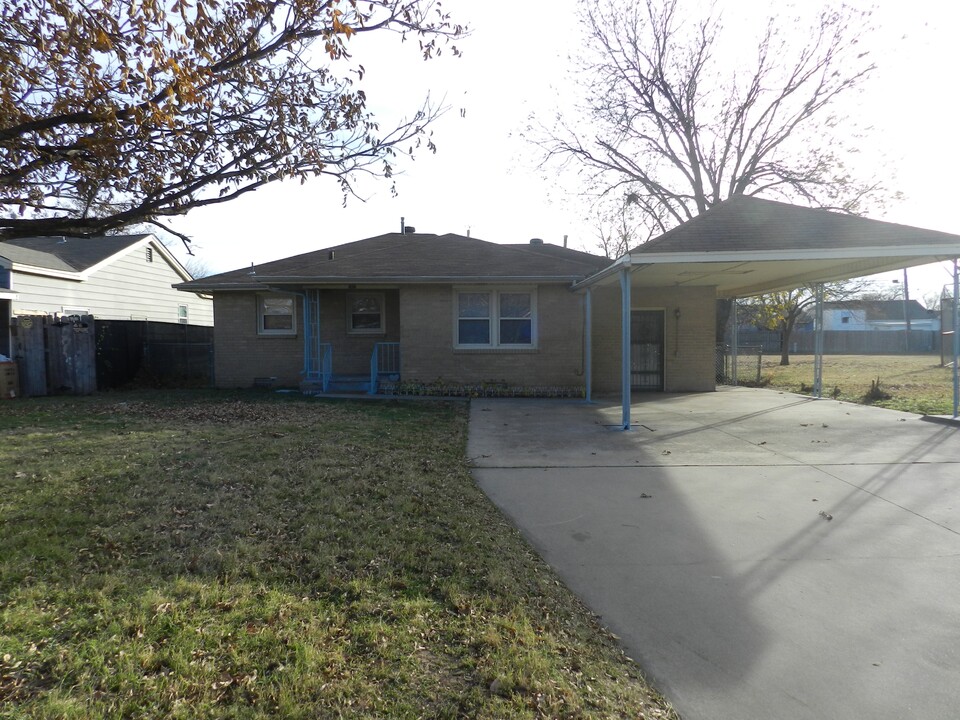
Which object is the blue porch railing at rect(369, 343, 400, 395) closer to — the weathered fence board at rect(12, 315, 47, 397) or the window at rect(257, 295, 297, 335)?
the window at rect(257, 295, 297, 335)

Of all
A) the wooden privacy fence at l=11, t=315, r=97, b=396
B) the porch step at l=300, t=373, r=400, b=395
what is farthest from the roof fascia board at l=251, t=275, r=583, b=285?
the wooden privacy fence at l=11, t=315, r=97, b=396

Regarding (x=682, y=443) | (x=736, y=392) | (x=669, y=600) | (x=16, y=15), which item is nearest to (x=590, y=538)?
(x=669, y=600)

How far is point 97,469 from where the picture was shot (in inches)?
252

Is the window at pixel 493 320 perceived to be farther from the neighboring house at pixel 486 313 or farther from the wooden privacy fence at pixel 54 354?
the wooden privacy fence at pixel 54 354

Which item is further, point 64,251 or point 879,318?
point 879,318

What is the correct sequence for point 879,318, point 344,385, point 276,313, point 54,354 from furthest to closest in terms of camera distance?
point 879,318, point 276,313, point 344,385, point 54,354

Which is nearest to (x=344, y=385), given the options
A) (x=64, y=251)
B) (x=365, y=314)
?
(x=365, y=314)

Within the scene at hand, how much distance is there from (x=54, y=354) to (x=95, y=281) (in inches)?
295

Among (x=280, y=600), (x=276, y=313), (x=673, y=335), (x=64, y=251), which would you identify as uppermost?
(x=64, y=251)

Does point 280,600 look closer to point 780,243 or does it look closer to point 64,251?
point 780,243

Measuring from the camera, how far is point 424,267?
14789mm

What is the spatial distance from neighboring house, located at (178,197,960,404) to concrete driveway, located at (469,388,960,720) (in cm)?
409

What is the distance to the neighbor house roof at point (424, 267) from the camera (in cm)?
1419

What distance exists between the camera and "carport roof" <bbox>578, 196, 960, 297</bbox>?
949 cm
